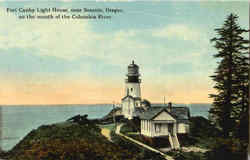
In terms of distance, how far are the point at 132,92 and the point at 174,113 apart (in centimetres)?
82

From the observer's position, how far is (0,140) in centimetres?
558

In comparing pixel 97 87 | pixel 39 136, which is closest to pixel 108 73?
pixel 97 87

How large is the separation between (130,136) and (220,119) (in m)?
1.62

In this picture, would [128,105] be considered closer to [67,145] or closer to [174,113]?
[174,113]

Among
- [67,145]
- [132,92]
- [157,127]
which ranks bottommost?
[67,145]

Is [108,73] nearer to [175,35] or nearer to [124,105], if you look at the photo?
[124,105]

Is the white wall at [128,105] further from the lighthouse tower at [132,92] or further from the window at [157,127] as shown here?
the window at [157,127]

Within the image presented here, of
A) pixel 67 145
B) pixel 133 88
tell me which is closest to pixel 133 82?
pixel 133 88

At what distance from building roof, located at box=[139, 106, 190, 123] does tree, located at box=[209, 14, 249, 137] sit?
1.47 feet

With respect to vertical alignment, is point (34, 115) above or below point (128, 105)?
below

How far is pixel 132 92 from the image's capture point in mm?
5484

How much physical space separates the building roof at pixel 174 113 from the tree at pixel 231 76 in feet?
1.47

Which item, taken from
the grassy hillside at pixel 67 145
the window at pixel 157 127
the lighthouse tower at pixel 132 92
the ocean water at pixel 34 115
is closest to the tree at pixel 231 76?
the ocean water at pixel 34 115

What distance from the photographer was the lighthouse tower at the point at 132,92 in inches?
214
